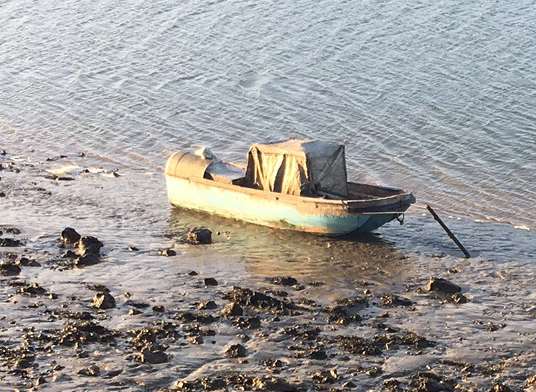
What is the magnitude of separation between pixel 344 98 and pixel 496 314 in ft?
57.9

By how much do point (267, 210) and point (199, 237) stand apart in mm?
1994

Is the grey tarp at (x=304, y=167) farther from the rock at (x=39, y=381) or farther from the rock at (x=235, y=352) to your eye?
the rock at (x=39, y=381)

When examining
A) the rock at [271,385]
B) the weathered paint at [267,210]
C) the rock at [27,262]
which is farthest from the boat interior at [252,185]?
the rock at [271,385]

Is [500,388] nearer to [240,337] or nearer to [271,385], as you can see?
[271,385]

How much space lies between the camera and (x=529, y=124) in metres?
34.0

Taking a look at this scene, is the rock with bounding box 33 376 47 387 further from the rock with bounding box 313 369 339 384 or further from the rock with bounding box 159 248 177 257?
the rock with bounding box 159 248 177 257

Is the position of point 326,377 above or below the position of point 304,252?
below

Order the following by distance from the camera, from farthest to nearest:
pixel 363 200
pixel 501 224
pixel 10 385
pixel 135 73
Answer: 1. pixel 135 73
2. pixel 501 224
3. pixel 363 200
4. pixel 10 385

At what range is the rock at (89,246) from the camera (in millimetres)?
23750

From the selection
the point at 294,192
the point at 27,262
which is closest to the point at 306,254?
the point at 294,192

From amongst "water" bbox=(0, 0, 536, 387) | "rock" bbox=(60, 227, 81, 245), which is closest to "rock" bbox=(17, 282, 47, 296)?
"water" bbox=(0, 0, 536, 387)

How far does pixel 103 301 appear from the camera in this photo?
2042 centimetres

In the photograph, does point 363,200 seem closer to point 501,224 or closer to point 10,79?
point 501,224

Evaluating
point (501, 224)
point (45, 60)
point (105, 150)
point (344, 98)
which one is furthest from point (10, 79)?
point (501, 224)
